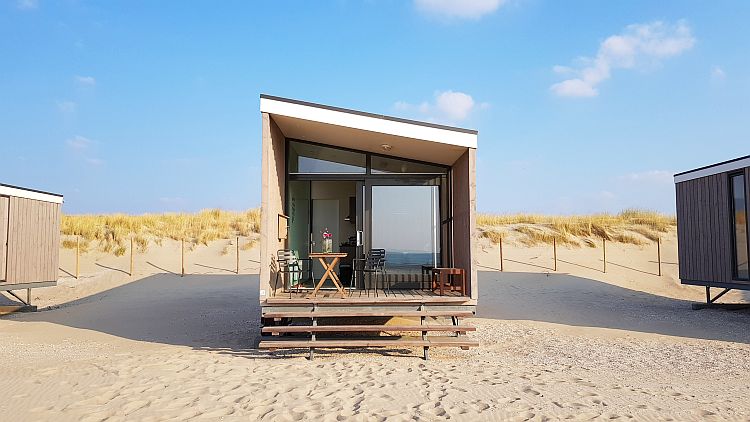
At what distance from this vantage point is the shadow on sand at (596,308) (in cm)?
904

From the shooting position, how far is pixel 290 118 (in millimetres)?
7273

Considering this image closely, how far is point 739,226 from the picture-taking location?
31.6ft

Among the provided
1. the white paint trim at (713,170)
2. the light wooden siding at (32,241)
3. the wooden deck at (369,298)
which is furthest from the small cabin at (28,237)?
the white paint trim at (713,170)

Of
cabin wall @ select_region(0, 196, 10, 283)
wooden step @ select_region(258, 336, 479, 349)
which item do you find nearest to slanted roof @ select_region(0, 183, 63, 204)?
cabin wall @ select_region(0, 196, 10, 283)

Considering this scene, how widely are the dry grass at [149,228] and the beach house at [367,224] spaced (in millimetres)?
13292

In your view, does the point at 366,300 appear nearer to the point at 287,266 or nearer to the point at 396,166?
the point at 287,266

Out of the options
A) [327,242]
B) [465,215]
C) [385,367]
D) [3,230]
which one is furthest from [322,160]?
[3,230]

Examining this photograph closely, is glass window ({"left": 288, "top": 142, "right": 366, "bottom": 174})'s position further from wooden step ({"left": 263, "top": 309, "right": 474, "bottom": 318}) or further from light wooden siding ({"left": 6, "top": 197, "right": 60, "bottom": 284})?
light wooden siding ({"left": 6, "top": 197, "right": 60, "bottom": 284})

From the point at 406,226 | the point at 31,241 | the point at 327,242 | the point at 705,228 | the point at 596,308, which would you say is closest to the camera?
the point at 406,226

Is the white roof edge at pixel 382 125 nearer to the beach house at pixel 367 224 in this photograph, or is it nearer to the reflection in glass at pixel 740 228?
the beach house at pixel 367 224

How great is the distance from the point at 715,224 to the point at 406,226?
6.37 m

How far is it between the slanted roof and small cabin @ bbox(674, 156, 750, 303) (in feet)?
45.5

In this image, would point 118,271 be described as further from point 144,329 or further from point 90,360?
point 90,360

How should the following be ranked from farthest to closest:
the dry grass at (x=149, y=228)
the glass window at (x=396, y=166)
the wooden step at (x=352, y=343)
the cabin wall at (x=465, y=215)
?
the dry grass at (x=149, y=228)
the glass window at (x=396, y=166)
the cabin wall at (x=465, y=215)
the wooden step at (x=352, y=343)
